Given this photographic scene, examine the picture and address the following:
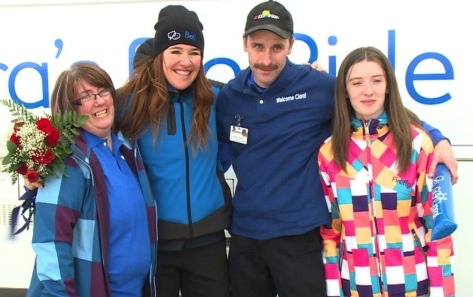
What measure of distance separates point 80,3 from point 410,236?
2.22 meters

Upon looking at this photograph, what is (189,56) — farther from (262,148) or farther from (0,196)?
(0,196)

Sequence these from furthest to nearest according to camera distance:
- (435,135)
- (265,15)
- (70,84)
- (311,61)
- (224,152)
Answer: (311,61)
(224,152)
(265,15)
(435,135)
(70,84)

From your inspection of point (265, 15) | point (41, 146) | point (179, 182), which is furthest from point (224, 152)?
point (41, 146)

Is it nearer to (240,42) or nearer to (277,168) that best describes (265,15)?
(240,42)

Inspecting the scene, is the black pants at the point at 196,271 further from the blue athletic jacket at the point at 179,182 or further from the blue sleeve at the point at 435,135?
the blue sleeve at the point at 435,135

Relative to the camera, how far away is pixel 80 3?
288 cm

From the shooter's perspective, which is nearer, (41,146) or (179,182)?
(41,146)

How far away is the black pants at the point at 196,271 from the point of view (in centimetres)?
230

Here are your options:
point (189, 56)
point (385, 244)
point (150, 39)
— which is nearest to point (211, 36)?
point (150, 39)

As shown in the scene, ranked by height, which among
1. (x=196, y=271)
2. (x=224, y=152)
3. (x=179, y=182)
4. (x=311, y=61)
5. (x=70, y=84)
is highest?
(x=311, y=61)

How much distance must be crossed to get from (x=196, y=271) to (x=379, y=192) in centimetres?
93

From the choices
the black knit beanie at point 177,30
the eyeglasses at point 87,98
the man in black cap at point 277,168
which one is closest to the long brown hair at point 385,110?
the man in black cap at point 277,168

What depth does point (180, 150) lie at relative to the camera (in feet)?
7.36

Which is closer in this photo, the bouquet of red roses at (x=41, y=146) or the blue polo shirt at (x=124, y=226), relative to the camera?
the bouquet of red roses at (x=41, y=146)
